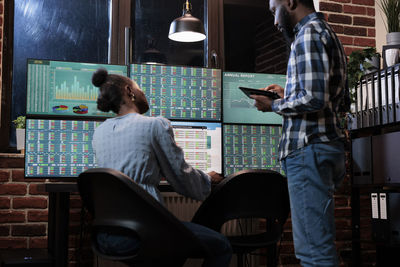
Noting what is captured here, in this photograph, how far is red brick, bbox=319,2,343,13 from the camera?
4.00 metres

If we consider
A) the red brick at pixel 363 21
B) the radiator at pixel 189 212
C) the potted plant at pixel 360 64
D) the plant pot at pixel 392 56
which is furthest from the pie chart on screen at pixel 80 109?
the red brick at pixel 363 21

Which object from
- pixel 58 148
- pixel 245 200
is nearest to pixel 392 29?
pixel 245 200

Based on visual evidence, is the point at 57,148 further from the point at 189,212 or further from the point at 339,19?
the point at 339,19

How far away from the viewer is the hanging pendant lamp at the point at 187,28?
3.74m

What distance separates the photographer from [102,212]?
1.78 metres

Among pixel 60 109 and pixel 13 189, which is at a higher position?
pixel 60 109

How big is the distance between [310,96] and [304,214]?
437mm

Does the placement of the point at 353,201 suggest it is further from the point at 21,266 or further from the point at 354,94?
the point at 21,266

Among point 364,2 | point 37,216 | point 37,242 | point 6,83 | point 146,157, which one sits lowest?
point 37,242

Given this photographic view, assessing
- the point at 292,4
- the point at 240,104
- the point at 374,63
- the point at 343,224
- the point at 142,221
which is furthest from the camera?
the point at 343,224

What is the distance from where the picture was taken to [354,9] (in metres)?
4.10

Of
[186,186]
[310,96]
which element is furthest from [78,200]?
[310,96]

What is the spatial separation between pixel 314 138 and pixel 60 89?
5.40 feet

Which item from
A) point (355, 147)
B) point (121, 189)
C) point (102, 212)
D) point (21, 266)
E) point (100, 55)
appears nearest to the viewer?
point (121, 189)
